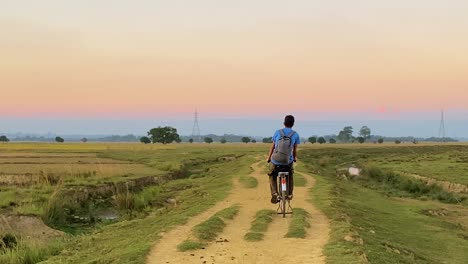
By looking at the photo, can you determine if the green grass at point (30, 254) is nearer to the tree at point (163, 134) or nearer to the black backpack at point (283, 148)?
the black backpack at point (283, 148)

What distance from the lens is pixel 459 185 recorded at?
33.1m

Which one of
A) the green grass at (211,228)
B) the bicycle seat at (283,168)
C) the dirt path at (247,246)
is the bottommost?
the dirt path at (247,246)

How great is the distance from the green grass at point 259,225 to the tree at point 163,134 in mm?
141299

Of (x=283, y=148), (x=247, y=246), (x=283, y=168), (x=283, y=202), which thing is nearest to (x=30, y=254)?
(x=247, y=246)

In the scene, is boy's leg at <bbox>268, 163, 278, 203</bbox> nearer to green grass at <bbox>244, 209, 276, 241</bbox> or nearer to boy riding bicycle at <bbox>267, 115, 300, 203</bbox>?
boy riding bicycle at <bbox>267, 115, 300, 203</bbox>

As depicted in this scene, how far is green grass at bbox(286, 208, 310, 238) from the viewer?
12.7m

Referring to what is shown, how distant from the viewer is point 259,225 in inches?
551

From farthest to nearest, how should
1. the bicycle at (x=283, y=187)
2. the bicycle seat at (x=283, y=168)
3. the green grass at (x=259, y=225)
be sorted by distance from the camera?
1. the bicycle at (x=283, y=187)
2. the bicycle seat at (x=283, y=168)
3. the green grass at (x=259, y=225)

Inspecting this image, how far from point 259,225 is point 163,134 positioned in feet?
473

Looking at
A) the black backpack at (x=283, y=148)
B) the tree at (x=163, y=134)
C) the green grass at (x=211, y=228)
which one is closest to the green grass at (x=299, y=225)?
the black backpack at (x=283, y=148)

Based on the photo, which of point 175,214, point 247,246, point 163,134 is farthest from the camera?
point 163,134

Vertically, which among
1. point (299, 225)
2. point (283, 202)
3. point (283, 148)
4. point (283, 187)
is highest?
point (283, 148)

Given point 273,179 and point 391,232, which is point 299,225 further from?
point 391,232

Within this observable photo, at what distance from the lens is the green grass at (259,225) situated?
492 inches
